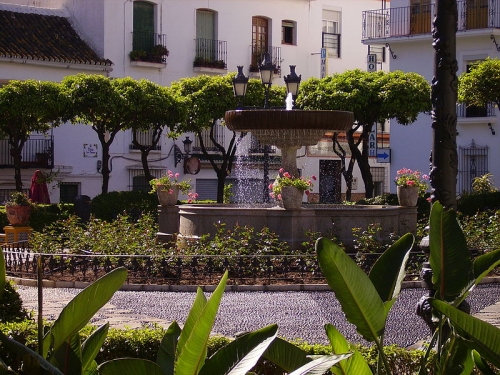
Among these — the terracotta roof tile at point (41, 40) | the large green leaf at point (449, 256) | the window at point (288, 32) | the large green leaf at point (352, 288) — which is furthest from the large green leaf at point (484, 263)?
the window at point (288, 32)

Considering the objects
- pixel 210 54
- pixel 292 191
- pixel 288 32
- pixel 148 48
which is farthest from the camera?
pixel 288 32

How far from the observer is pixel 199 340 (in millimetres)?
2529

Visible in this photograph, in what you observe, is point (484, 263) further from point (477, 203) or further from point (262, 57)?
point (262, 57)

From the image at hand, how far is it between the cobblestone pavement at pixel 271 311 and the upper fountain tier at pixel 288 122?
421 cm

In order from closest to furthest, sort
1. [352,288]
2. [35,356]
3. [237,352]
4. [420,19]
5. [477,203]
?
[35,356] < [237,352] < [352,288] < [477,203] < [420,19]

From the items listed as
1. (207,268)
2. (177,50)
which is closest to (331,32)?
(177,50)

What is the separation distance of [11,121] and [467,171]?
13.9m

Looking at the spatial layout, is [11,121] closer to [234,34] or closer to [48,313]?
[234,34]

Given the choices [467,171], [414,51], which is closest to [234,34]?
[414,51]

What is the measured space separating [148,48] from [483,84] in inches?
509

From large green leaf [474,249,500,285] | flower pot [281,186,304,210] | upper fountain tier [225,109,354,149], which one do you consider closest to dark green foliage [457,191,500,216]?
upper fountain tier [225,109,354,149]

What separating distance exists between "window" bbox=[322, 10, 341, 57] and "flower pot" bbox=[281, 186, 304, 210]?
81.4 ft

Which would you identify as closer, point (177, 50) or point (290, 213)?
point (290, 213)

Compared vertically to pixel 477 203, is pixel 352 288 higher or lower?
higher
